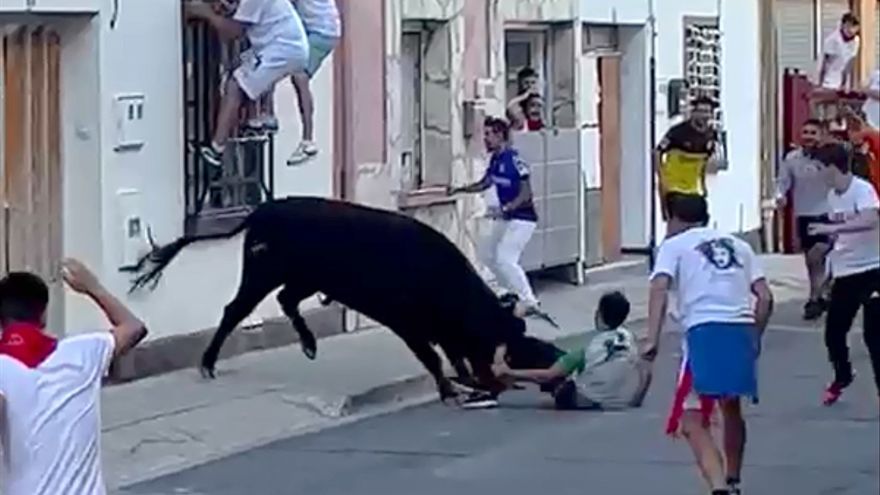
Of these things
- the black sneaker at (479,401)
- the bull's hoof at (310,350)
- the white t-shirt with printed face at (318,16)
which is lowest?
the black sneaker at (479,401)

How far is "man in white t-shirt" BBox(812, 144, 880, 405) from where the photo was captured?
14.5 metres

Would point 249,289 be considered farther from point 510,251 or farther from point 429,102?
point 429,102

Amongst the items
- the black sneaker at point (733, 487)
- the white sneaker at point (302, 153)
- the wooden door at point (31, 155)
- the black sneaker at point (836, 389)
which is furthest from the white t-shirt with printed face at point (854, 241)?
the wooden door at point (31, 155)

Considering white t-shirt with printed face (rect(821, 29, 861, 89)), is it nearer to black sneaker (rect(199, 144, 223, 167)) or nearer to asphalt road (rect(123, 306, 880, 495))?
black sneaker (rect(199, 144, 223, 167))

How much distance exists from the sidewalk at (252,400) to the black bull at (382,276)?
0.54 m

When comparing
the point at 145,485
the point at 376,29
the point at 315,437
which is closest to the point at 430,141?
the point at 376,29

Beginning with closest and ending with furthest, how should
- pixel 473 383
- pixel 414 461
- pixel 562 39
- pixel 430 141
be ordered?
pixel 414 461, pixel 473 383, pixel 430 141, pixel 562 39

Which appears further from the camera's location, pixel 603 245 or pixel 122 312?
pixel 603 245

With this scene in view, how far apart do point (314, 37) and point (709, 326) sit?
6.96 m

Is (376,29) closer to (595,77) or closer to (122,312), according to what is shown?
(595,77)

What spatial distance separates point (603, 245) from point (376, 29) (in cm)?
628

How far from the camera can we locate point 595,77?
82.7 ft

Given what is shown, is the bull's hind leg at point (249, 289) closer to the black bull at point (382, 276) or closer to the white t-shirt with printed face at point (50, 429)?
the black bull at point (382, 276)

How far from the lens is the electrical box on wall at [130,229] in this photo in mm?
16484
